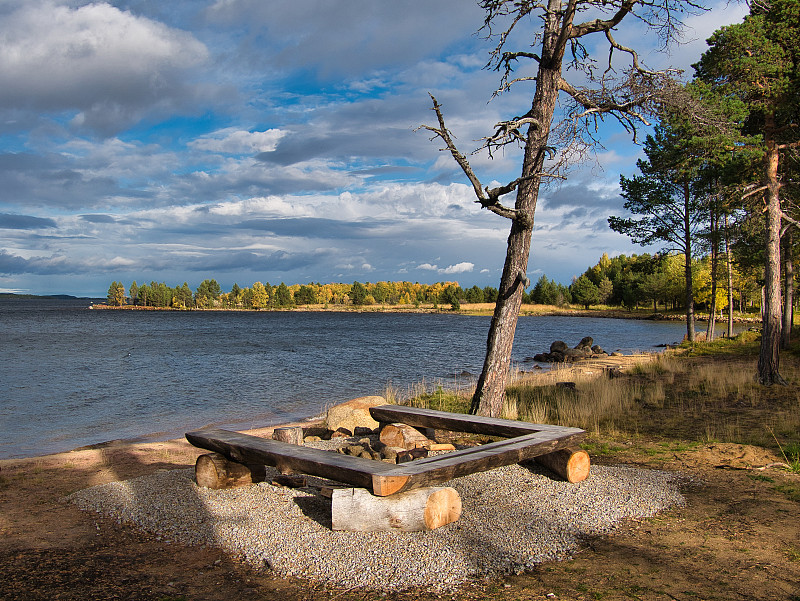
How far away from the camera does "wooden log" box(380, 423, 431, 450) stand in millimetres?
8078

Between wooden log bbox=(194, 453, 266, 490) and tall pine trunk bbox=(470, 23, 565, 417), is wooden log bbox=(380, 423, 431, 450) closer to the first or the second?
tall pine trunk bbox=(470, 23, 565, 417)

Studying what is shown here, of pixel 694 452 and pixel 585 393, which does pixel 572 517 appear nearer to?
pixel 694 452

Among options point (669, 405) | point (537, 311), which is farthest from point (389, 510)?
A: point (537, 311)

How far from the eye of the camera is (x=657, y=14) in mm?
10000

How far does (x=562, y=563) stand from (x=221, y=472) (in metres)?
3.72

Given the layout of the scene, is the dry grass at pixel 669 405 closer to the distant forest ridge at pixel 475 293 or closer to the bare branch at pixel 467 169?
the bare branch at pixel 467 169

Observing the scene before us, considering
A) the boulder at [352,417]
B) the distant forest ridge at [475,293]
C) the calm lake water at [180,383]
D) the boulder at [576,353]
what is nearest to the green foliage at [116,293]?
the distant forest ridge at [475,293]

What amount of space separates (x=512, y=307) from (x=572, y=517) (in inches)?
187

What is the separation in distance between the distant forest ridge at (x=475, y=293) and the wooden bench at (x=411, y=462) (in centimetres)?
5396

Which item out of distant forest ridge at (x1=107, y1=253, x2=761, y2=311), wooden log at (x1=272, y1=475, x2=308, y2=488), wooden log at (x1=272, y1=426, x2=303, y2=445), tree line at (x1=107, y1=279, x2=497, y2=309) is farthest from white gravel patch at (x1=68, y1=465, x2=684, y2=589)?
tree line at (x1=107, y1=279, x2=497, y2=309)

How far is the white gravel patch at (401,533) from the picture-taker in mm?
4238

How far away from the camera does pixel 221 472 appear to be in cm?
612

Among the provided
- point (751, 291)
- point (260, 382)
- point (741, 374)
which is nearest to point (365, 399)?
point (741, 374)

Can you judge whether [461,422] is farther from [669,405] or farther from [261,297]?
[261,297]
